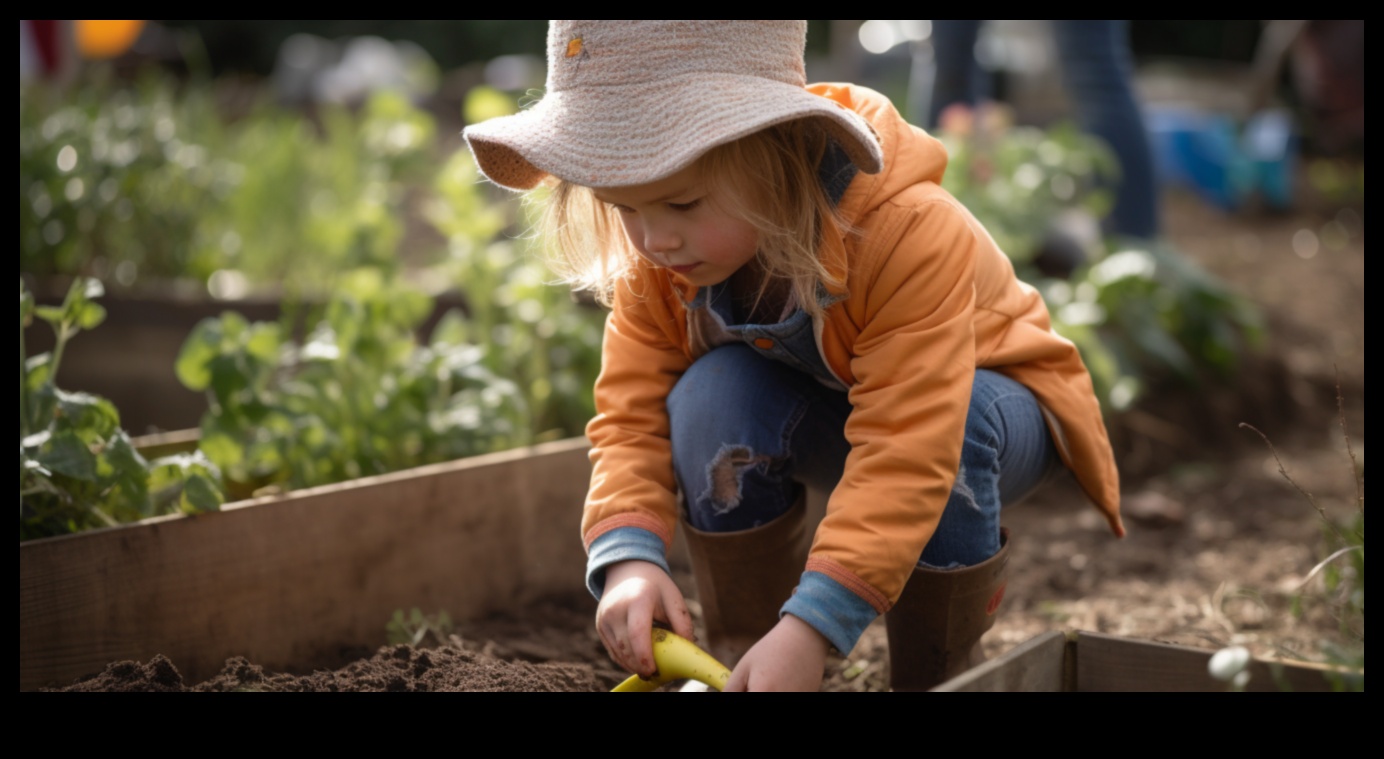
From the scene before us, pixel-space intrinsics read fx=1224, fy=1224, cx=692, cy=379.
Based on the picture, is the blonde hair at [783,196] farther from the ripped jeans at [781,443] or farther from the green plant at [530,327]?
the green plant at [530,327]

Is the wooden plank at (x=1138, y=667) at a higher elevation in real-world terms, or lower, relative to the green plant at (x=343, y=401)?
lower

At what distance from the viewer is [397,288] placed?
2.21m

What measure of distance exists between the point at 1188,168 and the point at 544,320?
16.8 ft

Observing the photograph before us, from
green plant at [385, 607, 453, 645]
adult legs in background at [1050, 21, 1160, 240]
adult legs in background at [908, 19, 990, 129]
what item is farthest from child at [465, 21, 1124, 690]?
adult legs in background at [908, 19, 990, 129]

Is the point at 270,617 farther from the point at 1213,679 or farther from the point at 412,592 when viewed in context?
the point at 1213,679

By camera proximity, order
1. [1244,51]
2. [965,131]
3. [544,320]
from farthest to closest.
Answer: [1244,51]
[965,131]
[544,320]

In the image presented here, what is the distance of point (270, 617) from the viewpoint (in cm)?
166

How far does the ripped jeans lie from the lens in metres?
1.40

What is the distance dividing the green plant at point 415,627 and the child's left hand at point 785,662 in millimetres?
591

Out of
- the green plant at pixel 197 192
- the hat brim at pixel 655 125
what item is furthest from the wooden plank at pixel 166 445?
the hat brim at pixel 655 125

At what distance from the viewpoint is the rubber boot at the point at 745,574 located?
59.8 inches

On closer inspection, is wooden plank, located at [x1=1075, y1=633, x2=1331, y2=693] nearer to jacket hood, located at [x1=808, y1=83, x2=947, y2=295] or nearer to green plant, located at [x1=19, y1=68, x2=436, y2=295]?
jacket hood, located at [x1=808, y1=83, x2=947, y2=295]

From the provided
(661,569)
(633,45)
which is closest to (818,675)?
(661,569)

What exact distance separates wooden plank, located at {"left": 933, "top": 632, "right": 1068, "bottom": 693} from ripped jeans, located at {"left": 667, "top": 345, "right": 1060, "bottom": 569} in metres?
0.13
